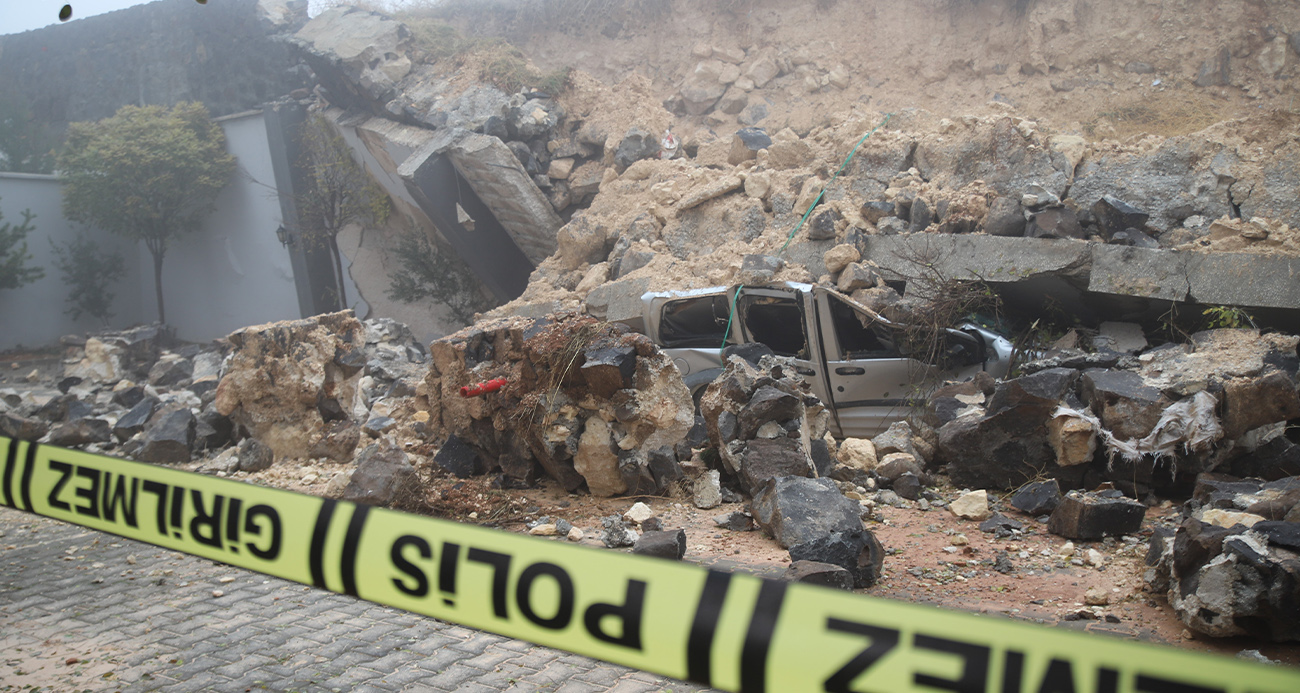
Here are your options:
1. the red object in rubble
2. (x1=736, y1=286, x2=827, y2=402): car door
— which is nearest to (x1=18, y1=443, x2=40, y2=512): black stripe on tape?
the red object in rubble

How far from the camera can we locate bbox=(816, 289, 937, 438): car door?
22.3 feet

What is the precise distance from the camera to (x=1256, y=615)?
117 inches

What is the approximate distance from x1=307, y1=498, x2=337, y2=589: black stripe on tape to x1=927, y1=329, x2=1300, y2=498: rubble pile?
5095 millimetres

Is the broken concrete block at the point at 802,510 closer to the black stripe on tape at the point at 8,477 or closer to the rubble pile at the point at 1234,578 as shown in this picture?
the rubble pile at the point at 1234,578

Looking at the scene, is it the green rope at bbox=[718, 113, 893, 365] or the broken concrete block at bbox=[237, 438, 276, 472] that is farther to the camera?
the green rope at bbox=[718, 113, 893, 365]

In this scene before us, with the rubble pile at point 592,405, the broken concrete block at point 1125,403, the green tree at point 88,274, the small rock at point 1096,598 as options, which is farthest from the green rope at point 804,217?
the green tree at point 88,274

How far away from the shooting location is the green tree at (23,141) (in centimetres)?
1912

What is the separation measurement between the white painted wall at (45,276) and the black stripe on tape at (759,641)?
2243 cm

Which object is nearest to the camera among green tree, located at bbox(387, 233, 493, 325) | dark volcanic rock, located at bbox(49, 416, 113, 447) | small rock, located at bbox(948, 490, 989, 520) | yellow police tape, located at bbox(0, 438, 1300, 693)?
yellow police tape, located at bbox(0, 438, 1300, 693)

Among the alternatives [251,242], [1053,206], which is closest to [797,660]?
[1053,206]

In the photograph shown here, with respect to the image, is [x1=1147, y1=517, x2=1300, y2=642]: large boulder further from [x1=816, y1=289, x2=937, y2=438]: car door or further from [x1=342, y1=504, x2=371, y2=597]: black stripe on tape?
[x1=816, y1=289, x2=937, y2=438]: car door

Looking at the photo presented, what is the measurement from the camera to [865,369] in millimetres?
6805

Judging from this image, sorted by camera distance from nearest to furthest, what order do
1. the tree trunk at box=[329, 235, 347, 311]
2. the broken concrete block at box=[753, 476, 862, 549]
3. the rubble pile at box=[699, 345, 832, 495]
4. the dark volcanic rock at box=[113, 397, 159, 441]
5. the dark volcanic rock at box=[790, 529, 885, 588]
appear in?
the dark volcanic rock at box=[790, 529, 885, 588] < the broken concrete block at box=[753, 476, 862, 549] < the rubble pile at box=[699, 345, 832, 495] < the dark volcanic rock at box=[113, 397, 159, 441] < the tree trunk at box=[329, 235, 347, 311]

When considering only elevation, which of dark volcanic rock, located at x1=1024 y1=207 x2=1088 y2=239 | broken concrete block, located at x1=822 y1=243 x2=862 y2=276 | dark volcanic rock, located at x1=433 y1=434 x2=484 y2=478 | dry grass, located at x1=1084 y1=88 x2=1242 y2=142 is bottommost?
dark volcanic rock, located at x1=433 y1=434 x2=484 y2=478
